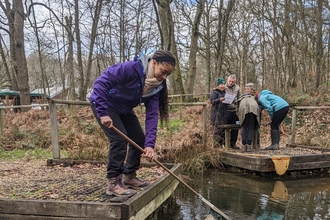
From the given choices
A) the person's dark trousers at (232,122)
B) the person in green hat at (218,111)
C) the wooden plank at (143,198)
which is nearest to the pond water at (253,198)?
the wooden plank at (143,198)

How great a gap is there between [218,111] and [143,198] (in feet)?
15.1

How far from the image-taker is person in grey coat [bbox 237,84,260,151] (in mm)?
7297

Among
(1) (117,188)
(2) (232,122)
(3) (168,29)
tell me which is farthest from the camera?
(3) (168,29)

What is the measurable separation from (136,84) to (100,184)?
1814 millimetres

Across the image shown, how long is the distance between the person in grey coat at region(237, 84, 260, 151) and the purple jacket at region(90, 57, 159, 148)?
3962mm

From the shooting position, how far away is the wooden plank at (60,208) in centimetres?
329

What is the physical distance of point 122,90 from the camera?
3561 mm

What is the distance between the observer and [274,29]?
58.0ft

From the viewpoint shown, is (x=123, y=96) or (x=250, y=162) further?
(x=250, y=162)

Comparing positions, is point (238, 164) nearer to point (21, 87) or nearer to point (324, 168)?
point (324, 168)

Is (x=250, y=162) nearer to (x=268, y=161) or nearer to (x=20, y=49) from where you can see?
(x=268, y=161)

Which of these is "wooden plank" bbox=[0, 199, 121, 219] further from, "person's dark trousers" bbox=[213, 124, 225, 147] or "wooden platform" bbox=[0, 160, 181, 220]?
"person's dark trousers" bbox=[213, 124, 225, 147]

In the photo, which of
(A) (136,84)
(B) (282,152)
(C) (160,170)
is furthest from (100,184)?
(B) (282,152)

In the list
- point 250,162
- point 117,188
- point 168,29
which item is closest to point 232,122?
point 250,162
